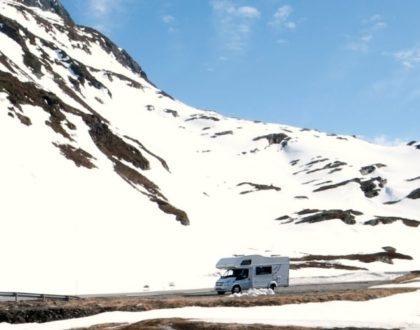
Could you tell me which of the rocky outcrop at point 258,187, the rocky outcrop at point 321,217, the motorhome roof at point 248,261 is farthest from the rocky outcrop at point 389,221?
the motorhome roof at point 248,261

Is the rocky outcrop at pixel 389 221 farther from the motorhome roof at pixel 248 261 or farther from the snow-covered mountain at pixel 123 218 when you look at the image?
the motorhome roof at pixel 248 261

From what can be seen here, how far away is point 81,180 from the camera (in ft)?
275

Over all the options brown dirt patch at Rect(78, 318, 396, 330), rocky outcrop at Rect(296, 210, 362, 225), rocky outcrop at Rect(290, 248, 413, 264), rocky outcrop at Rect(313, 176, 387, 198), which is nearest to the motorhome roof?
brown dirt patch at Rect(78, 318, 396, 330)

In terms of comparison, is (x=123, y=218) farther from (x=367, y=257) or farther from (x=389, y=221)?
(x=389, y=221)

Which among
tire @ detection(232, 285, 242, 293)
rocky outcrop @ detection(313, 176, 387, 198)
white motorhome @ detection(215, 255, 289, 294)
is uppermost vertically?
rocky outcrop @ detection(313, 176, 387, 198)

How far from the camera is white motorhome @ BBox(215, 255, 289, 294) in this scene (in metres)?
→ 46.1

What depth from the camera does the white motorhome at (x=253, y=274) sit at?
46.1m

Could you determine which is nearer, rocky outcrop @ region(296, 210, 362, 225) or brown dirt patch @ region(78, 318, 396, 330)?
brown dirt patch @ region(78, 318, 396, 330)

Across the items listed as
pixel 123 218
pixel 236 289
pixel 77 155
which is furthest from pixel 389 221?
pixel 236 289

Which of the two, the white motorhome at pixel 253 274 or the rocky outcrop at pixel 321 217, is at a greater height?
the rocky outcrop at pixel 321 217

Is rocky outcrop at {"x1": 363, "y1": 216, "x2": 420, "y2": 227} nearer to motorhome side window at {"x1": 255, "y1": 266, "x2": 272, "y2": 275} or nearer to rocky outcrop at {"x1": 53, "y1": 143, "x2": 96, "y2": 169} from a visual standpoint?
rocky outcrop at {"x1": 53, "y1": 143, "x2": 96, "y2": 169}

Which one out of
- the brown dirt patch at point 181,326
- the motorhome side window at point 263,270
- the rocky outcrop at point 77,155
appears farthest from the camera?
the rocky outcrop at point 77,155

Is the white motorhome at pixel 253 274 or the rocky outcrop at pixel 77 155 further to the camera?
the rocky outcrop at pixel 77 155

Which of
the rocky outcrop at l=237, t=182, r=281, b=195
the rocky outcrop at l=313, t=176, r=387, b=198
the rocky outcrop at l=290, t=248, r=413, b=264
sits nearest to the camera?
the rocky outcrop at l=290, t=248, r=413, b=264
